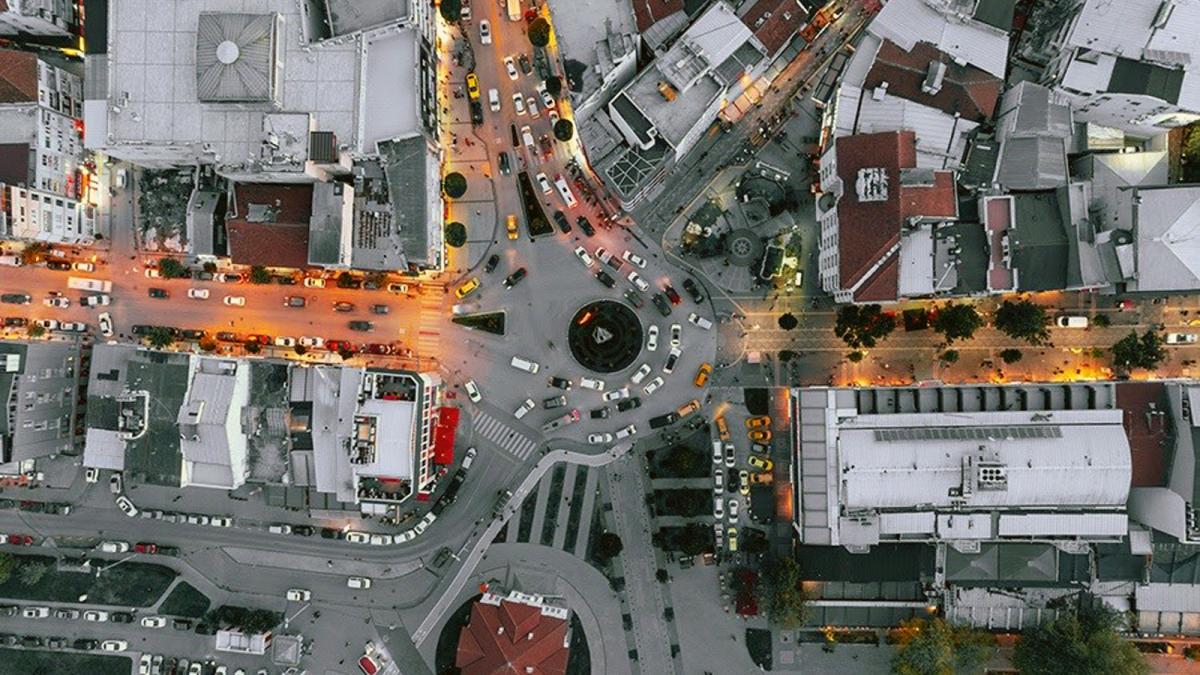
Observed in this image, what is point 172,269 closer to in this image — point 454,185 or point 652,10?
point 454,185

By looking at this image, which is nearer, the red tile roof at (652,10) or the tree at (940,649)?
the red tile roof at (652,10)

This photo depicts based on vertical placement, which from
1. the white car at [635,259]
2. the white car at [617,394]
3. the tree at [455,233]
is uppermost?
the tree at [455,233]

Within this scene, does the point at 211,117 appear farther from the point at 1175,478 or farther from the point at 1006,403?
the point at 1175,478

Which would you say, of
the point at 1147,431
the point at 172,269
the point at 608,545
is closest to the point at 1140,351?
the point at 1147,431

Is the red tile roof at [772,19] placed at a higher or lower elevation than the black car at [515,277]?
higher

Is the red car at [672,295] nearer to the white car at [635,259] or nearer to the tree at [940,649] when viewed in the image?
the white car at [635,259]

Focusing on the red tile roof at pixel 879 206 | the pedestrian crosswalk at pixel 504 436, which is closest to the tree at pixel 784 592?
the pedestrian crosswalk at pixel 504 436

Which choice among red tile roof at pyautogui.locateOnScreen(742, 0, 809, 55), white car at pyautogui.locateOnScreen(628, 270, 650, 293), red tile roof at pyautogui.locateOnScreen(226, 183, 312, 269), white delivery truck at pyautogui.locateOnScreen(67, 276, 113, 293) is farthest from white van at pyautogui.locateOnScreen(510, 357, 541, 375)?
white delivery truck at pyautogui.locateOnScreen(67, 276, 113, 293)
